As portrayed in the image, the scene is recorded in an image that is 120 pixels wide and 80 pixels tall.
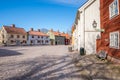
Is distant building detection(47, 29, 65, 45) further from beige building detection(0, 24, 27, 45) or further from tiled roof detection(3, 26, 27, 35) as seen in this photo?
tiled roof detection(3, 26, 27, 35)

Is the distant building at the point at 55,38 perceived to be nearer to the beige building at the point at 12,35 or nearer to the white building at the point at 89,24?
the beige building at the point at 12,35

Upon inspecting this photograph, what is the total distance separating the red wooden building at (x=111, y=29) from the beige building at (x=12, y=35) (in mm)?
55035

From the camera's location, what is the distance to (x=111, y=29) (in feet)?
42.2

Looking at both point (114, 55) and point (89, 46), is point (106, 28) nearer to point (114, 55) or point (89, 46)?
point (114, 55)

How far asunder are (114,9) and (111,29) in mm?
1787

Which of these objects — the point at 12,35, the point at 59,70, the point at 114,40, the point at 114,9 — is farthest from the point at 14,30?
the point at 59,70

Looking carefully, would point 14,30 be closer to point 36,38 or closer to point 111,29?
point 36,38

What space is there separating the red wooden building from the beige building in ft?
181

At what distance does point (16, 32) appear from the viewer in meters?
67.6

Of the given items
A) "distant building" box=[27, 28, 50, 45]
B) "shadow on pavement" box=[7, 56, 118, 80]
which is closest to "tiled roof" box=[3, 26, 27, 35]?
"distant building" box=[27, 28, 50, 45]

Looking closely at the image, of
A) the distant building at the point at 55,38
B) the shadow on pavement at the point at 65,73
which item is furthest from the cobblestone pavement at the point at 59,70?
the distant building at the point at 55,38

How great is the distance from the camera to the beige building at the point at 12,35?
208ft

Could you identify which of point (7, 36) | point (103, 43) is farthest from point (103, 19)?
point (7, 36)

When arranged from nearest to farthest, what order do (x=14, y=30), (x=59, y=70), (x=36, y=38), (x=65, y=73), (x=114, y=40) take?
(x=65, y=73), (x=59, y=70), (x=114, y=40), (x=14, y=30), (x=36, y=38)
